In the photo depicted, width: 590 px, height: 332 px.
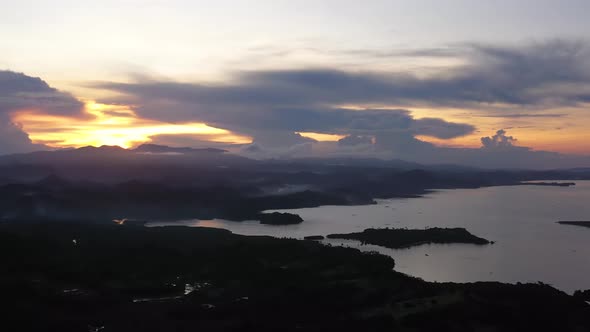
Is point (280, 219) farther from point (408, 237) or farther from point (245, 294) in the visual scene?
point (245, 294)

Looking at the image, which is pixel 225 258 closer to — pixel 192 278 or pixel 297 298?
pixel 192 278

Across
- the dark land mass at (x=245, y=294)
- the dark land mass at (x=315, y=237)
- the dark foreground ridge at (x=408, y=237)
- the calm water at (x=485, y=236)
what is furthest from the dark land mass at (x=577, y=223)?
the dark land mass at (x=245, y=294)

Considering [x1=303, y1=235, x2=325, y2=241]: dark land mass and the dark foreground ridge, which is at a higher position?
the dark foreground ridge

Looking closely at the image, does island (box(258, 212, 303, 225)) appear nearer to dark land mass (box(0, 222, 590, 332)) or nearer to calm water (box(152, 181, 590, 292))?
calm water (box(152, 181, 590, 292))

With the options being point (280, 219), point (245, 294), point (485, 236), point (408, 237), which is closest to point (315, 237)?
point (408, 237)

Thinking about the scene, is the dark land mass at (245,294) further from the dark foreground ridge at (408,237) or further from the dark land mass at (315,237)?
the dark land mass at (315,237)

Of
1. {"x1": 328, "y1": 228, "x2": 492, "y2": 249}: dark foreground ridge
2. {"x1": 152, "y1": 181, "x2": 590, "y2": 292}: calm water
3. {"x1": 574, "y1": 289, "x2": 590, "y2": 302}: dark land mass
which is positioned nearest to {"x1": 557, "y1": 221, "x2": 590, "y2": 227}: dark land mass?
{"x1": 152, "y1": 181, "x2": 590, "y2": 292}: calm water

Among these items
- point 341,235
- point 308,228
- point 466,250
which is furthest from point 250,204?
point 466,250
